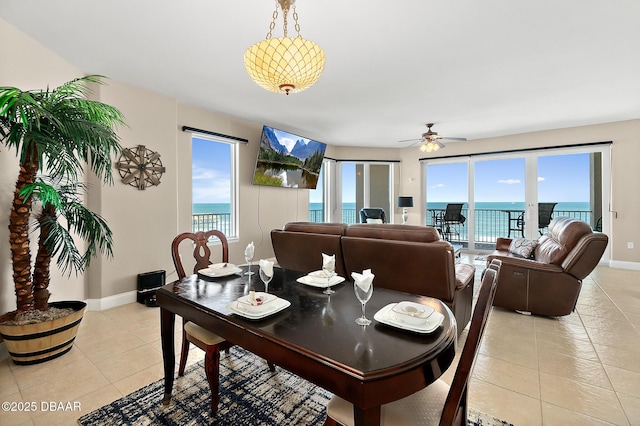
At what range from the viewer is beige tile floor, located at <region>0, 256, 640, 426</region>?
1649 millimetres

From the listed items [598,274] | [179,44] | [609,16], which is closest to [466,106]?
[609,16]

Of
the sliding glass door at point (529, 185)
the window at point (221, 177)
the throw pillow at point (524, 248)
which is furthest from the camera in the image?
the sliding glass door at point (529, 185)

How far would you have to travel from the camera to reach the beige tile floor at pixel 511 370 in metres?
1.65

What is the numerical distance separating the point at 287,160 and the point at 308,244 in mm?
2730

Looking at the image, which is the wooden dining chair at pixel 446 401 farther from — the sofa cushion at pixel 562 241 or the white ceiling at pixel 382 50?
the sofa cushion at pixel 562 241

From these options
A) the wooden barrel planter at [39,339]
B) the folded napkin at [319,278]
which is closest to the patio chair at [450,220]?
the folded napkin at [319,278]

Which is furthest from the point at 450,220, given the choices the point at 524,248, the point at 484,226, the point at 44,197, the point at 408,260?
the point at 44,197

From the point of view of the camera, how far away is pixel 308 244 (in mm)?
3102

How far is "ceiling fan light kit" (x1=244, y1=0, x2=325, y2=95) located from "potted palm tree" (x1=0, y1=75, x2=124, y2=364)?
1175mm

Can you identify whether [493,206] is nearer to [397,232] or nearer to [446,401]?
[397,232]

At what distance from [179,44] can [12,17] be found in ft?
3.77

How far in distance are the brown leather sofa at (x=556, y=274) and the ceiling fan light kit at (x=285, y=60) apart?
9.16 feet

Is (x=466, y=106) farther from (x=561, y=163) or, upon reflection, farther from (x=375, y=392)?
(x=375, y=392)

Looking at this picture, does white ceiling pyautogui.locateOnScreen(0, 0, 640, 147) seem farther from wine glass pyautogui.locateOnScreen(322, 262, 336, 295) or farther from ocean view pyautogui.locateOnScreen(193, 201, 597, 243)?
ocean view pyautogui.locateOnScreen(193, 201, 597, 243)
